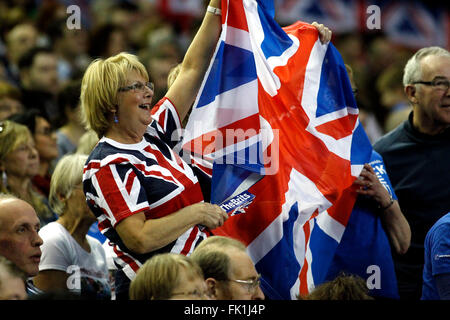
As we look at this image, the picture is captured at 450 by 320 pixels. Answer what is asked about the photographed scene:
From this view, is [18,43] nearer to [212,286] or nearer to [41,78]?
[41,78]

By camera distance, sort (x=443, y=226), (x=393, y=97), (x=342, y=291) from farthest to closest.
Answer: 1. (x=393, y=97)
2. (x=443, y=226)
3. (x=342, y=291)

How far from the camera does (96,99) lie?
11.9 feet

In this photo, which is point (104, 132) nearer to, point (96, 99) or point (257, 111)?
point (96, 99)

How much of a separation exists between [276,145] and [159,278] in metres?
1.20

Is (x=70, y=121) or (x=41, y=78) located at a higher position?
(x=41, y=78)

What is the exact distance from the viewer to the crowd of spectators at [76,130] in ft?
10.9

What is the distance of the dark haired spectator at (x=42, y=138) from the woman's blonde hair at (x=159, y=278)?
104 inches

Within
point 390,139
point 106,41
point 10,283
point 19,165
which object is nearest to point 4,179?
point 19,165

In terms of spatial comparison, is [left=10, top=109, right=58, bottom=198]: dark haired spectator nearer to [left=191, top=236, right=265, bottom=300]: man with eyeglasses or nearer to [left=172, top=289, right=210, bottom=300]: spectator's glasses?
[left=191, top=236, right=265, bottom=300]: man with eyeglasses

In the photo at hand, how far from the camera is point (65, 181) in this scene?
180 inches

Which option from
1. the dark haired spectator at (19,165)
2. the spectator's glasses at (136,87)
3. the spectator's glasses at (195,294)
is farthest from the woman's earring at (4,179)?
the spectator's glasses at (195,294)

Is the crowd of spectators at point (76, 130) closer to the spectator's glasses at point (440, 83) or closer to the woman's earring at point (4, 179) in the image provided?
the woman's earring at point (4, 179)
